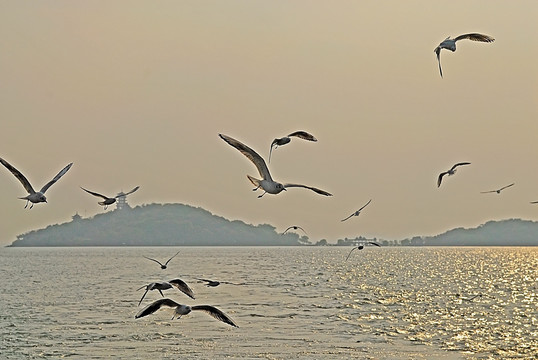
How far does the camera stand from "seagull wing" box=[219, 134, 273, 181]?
23578 millimetres

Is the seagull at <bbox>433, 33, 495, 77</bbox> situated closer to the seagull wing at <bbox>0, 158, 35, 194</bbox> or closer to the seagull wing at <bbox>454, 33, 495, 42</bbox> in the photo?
the seagull wing at <bbox>454, 33, 495, 42</bbox>

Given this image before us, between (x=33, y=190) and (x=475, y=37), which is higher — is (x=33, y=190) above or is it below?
below

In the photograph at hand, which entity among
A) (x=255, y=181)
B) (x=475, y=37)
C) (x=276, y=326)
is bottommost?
(x=276, y=326)

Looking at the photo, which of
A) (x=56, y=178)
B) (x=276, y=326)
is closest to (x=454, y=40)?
(x=56, y=178)

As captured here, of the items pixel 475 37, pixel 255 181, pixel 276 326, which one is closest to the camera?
pixel 255 181

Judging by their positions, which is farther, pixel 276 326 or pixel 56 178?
pixel 276 326

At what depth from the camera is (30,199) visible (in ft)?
109

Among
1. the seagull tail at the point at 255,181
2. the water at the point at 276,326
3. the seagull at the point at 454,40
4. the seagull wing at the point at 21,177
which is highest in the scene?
the seagull at the point at 454,40

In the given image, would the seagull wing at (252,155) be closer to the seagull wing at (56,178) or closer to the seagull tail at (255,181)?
the seagull tail at (255,181)

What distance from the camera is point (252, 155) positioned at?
79.8ft

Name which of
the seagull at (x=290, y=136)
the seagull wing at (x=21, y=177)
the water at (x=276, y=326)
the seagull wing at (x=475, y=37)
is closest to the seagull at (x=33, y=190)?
the seagull wing at (x=21, y=177)

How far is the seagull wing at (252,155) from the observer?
23.6 metres

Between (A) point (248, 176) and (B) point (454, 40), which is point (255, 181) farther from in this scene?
(B) point (454, 40)

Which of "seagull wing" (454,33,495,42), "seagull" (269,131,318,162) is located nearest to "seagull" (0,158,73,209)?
"seagull" (269,131,318,162)
